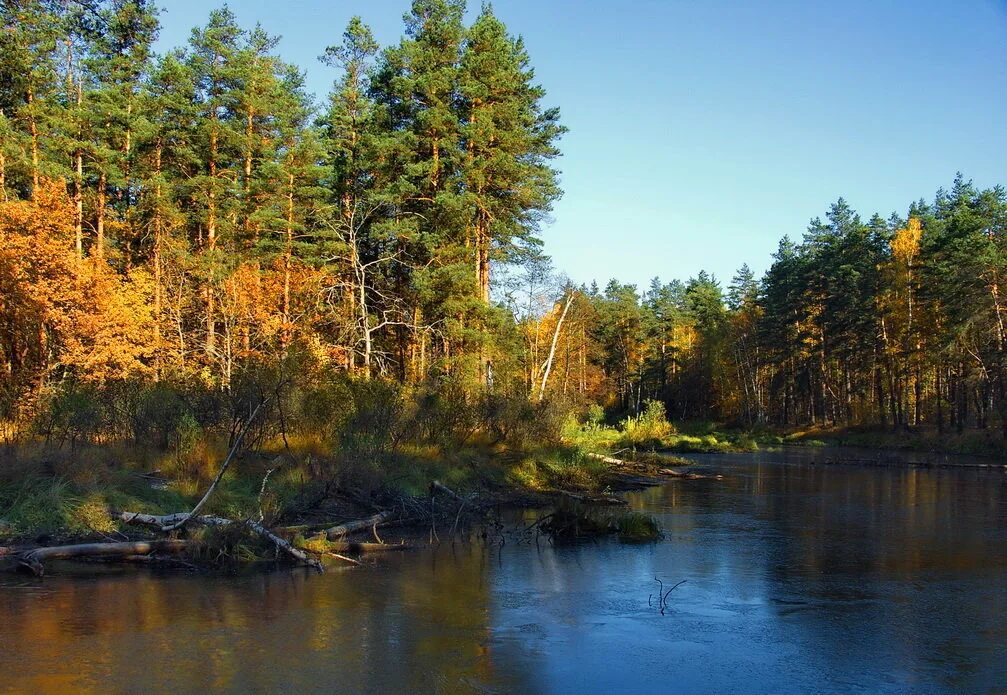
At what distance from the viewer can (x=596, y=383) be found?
82.1 meters

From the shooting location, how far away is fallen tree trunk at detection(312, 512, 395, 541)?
14.2 meters

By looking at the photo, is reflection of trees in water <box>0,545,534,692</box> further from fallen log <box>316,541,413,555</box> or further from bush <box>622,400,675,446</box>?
bush <box>622,400,675,446</box>

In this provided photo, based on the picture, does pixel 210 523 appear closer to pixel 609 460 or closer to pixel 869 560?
pixel 869 560

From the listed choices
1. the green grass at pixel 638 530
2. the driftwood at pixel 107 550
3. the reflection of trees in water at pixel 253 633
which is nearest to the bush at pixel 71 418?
the driftwood at pixel 107 550

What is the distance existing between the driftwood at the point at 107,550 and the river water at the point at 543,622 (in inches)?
11.9

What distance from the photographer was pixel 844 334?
59.2m

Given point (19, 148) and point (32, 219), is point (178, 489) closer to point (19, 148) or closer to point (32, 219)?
point (32, 219)

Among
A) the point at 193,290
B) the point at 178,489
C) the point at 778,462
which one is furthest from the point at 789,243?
the point at 178,489

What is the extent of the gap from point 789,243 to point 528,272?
48.0 m

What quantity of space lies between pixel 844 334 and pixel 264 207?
4224 centimetres

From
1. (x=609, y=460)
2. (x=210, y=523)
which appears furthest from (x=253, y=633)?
(x=609, y=460)

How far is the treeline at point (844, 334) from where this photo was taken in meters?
45.4

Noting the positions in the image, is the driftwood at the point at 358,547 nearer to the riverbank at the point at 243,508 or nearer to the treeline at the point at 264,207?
the riverbank at the point at 243,508

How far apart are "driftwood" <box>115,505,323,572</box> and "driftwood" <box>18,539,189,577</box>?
0.52m
